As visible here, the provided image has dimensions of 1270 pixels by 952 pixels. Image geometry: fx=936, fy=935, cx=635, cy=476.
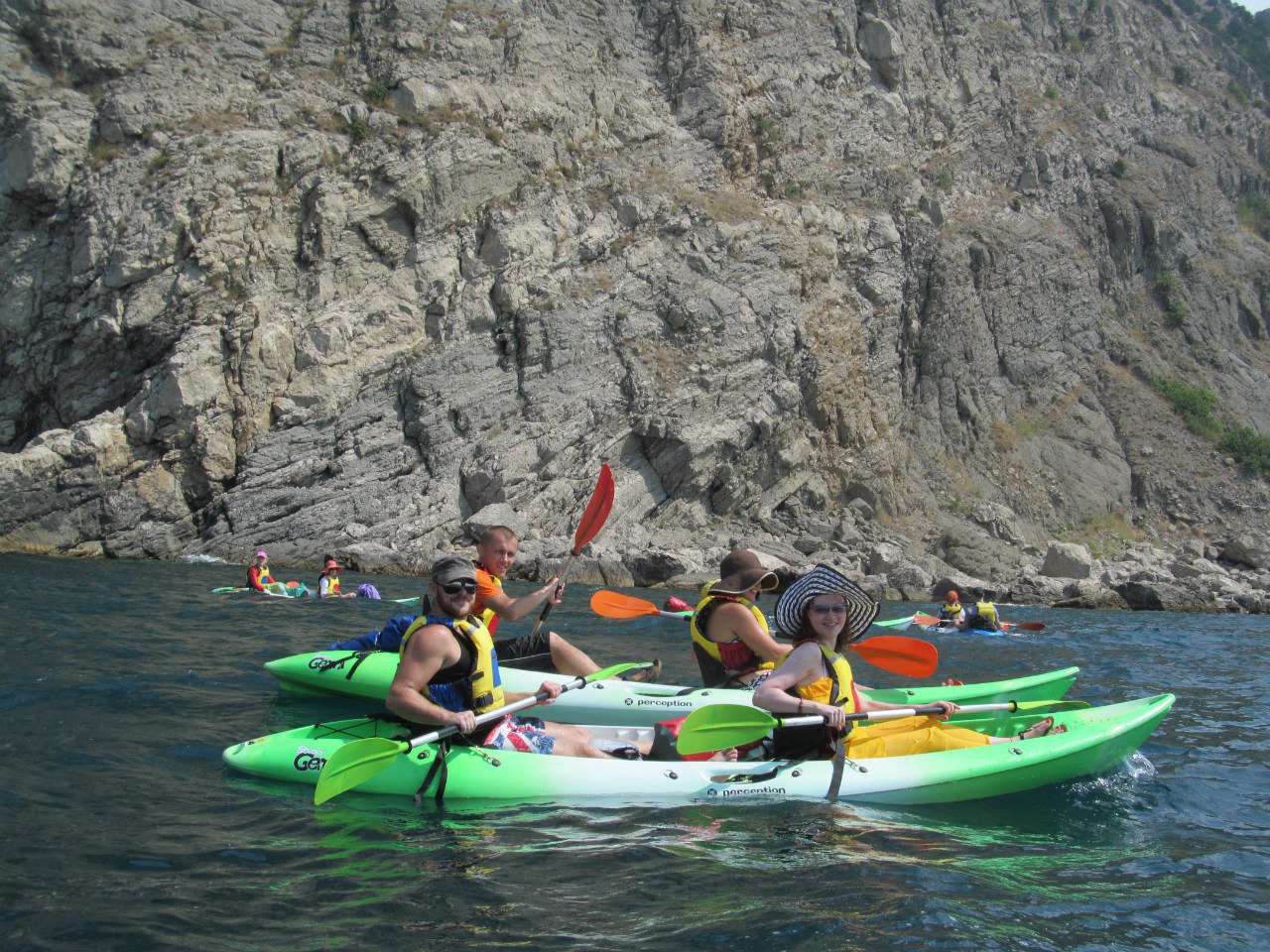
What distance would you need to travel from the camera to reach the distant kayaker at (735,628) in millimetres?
5531

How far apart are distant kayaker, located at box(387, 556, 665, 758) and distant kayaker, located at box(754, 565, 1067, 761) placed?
1.35 metres

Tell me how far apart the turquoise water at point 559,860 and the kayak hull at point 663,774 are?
0.09 metres

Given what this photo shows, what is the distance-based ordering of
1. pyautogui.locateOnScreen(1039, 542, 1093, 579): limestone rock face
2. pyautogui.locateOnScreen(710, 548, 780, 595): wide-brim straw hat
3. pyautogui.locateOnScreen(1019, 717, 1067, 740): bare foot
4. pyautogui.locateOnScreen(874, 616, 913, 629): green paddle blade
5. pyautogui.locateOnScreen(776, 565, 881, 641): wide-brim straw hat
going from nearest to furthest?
pyautogui.locateOnScreen(776, 565, 881, 641): wide-brim straw hat, pyautogui.locateOnScreen(1019, 717, 1067, 740): bare foot, pyautogui.locateOnScreen(710, 548, 780, 595): wide-brim straw hat, pyautogui.locateOnScreen(874, 616, 913, 629): green paddle blade, pyautogui.locateOnScreen(1039, 542, 1093, 579): limestone rock face

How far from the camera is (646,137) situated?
98.1 feet

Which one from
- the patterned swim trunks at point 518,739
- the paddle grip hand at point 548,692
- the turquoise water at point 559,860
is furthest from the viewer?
the paddle grip hand at point 548,692

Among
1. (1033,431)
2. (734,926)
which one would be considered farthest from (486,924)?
(1033,431)

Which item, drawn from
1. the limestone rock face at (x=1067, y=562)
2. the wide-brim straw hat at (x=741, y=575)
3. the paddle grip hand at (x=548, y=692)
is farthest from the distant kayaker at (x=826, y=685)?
the limestone rock face at (x=1067, y=562)

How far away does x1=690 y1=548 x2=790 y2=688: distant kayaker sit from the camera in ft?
18.1

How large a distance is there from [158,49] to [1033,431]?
1144 inches

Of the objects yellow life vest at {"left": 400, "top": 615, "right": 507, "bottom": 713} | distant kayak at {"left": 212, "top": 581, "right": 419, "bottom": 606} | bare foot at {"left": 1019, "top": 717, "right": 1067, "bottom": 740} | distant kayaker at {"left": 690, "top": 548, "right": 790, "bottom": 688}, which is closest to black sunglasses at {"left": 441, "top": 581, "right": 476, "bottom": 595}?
yellow life vest at {"left": 400, "top": 615, "right": 507, "bottom": 713}

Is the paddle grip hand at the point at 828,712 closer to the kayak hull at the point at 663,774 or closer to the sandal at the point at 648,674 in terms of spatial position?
the kayak hull at the point at 663,774

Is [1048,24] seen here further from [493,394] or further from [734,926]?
[734,926]

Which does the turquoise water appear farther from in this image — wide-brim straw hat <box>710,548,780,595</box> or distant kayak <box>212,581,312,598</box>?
distant kayak <box>212,581,312,598</box>

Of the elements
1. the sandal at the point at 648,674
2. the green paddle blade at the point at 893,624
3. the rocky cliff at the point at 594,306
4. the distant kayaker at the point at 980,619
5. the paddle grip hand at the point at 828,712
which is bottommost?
the green paddle blade at the point at 893,624
